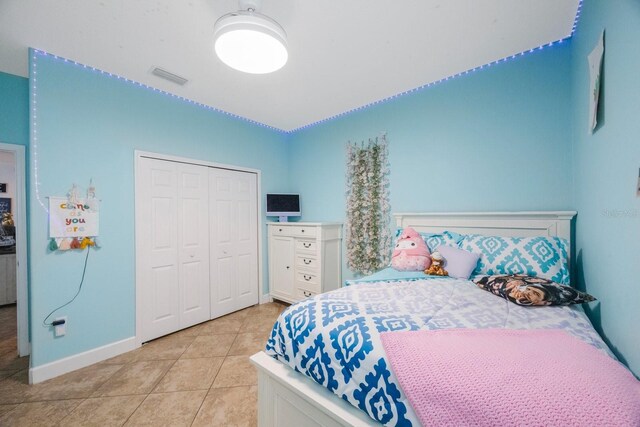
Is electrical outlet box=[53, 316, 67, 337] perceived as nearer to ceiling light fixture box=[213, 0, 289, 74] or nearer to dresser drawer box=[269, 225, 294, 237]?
dresser drawer box=[269, 225, 294, 237]

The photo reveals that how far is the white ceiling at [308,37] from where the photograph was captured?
1.57 m

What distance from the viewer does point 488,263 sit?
186 centimetres

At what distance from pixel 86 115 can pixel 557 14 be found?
3797 millimetres

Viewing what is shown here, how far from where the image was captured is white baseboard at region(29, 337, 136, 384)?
6.20ft

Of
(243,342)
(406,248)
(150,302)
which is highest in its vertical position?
(406,248)

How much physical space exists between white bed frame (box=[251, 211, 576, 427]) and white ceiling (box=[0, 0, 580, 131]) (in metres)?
1.42

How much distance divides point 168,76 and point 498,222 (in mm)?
3347

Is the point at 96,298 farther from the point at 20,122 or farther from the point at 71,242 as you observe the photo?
the point at 20,122

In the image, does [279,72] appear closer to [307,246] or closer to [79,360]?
[307,246]

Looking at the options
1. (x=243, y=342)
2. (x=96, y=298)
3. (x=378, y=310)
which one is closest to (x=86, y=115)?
(x=96, y=298)

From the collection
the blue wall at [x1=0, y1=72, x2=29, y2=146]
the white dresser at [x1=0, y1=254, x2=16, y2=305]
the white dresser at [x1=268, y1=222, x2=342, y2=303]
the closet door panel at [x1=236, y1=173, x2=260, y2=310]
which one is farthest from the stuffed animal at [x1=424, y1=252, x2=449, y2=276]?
the white dresser at [x1=0, y1=254, x2=16, y2=305]

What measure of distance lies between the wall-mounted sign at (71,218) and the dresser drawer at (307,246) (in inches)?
81.7

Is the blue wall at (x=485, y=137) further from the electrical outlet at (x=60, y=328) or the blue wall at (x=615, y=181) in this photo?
the electrical outlet at (x=60, y=328)

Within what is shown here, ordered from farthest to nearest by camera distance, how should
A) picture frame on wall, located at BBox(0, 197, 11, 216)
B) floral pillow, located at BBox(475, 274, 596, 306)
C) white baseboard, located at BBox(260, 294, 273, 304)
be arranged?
picture frame on wall, located at BBox(0, 197, 11, 216)
white baseboard, located at BBox(260, 294, 273, 304)
floral pillow, located at BBox(475, 274, 596, 306)
